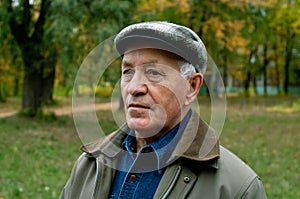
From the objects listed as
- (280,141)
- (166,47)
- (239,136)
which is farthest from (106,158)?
(239,136)

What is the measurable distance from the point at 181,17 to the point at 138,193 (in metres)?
21.6

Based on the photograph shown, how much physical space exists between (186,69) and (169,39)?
12 centimetres

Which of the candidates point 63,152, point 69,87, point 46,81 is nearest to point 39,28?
point 46,81

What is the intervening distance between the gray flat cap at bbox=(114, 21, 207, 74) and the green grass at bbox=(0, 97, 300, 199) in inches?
7.6

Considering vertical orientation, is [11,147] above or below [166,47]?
below

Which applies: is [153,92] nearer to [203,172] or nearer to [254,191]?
[203,172]

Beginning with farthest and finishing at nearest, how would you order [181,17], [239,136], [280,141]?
[181,17], [239,136], [280,141]

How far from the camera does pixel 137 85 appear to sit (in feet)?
5.69

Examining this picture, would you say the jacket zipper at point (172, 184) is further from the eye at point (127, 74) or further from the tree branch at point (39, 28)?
the tree branch at point (39, 28)

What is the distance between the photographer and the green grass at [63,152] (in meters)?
6.84

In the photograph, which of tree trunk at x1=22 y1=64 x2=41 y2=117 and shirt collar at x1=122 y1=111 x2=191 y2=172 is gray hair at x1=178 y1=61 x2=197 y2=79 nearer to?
shirt collar at x1=122 y1=111 x2=191 y2=172

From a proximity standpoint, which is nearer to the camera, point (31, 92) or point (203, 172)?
point (203, 172)

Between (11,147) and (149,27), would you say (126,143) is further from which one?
(11,147)

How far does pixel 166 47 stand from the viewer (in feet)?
5.75
